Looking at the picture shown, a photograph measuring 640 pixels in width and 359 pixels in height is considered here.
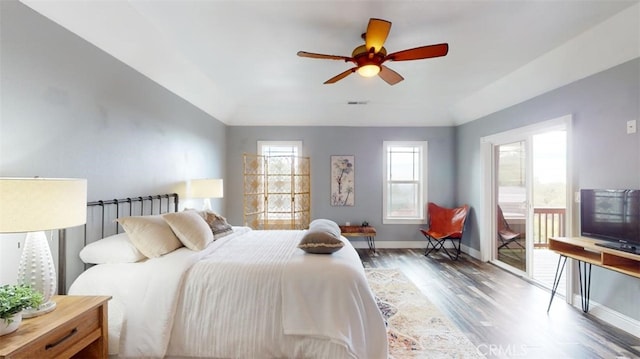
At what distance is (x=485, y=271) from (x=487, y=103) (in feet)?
8.52

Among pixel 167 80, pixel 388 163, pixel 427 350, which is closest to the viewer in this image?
pixel 427 350

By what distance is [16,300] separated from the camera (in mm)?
1208

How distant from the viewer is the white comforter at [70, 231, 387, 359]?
1.78m

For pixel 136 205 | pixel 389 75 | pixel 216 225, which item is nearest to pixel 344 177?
pixel 389 75

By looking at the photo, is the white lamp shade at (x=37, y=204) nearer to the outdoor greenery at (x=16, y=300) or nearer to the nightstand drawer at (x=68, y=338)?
the outdoor greenery at (x=16, y=300)

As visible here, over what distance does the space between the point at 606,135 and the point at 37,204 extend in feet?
14.4

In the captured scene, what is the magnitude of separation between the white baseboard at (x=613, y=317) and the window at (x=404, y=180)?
2898 millimetres

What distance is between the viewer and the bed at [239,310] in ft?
5.85

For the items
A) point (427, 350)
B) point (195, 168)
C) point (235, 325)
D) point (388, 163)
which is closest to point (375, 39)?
Result: point (235, 325)

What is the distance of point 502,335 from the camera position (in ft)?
7.79

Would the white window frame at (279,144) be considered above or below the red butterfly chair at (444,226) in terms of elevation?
above

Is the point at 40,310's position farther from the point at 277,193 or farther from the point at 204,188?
the point at 277,193

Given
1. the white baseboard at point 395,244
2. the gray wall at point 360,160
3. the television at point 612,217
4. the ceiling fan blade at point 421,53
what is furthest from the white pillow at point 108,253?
the white baseboard at point 395,244

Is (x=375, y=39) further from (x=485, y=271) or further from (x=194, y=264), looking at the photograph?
(x=485, y=271)
